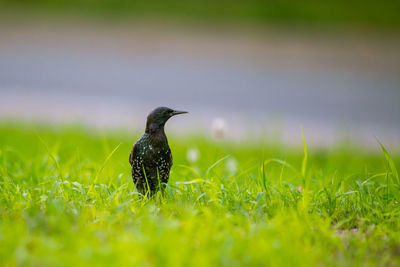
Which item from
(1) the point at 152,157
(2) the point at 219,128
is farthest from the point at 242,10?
(1) the point at 152,157

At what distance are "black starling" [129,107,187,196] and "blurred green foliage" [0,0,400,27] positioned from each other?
479 inches

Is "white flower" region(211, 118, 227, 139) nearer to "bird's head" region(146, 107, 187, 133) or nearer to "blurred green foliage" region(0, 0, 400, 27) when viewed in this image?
"bird's head" region(146, 107, 187, 133)

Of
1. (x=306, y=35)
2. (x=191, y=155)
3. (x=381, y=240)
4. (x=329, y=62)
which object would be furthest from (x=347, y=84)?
(x=381, y=240)

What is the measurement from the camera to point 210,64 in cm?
1380

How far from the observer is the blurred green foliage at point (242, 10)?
50.3ft

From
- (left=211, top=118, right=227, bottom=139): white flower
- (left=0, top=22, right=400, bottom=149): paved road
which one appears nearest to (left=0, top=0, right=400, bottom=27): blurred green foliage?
(left=0, top=22, right=400, bottom=149): paved road

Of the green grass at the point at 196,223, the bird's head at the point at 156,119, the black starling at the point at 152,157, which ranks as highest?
the bird's head at the point at 156,119

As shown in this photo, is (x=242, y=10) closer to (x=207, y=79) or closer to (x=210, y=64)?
(x=210, y=64)

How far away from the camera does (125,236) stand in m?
2.88

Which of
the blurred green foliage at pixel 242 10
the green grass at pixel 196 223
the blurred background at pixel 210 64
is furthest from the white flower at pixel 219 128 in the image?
the blurred green foliage at pixel 242 10

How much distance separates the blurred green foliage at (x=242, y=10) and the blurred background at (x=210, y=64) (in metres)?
0.03

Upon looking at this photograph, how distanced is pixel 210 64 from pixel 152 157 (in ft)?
33.4

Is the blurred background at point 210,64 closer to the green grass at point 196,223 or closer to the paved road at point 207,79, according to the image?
the paved road at point 207,79

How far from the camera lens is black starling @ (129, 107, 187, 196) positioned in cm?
388
